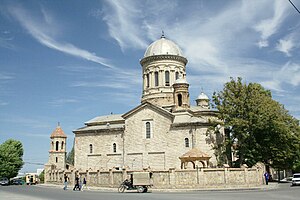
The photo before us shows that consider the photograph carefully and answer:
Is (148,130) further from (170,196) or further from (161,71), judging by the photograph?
(170,196)

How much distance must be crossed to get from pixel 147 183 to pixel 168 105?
723 inches

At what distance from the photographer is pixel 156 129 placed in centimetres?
3659

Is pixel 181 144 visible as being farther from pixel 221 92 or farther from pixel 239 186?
pixel 239 186

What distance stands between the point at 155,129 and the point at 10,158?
3041 cm

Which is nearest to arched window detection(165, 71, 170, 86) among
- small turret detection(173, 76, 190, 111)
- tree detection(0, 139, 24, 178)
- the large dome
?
the large dome

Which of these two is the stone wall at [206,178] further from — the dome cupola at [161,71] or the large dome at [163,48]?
the large dome at [163,48]

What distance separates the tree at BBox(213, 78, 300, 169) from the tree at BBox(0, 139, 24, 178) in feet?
122

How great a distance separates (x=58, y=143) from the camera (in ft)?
156

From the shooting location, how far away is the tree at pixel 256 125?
3159 cm

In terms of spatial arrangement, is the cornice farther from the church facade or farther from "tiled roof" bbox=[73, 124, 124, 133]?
"tiled roof" bbox=[73, 124, 124, 133]

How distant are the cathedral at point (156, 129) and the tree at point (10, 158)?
19421 millimetres

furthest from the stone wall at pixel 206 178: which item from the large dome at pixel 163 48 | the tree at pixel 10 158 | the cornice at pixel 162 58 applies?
the tree at pixel 10 158

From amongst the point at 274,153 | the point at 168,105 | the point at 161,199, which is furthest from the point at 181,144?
the point at 161,199

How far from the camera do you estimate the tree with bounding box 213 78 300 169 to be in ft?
104
